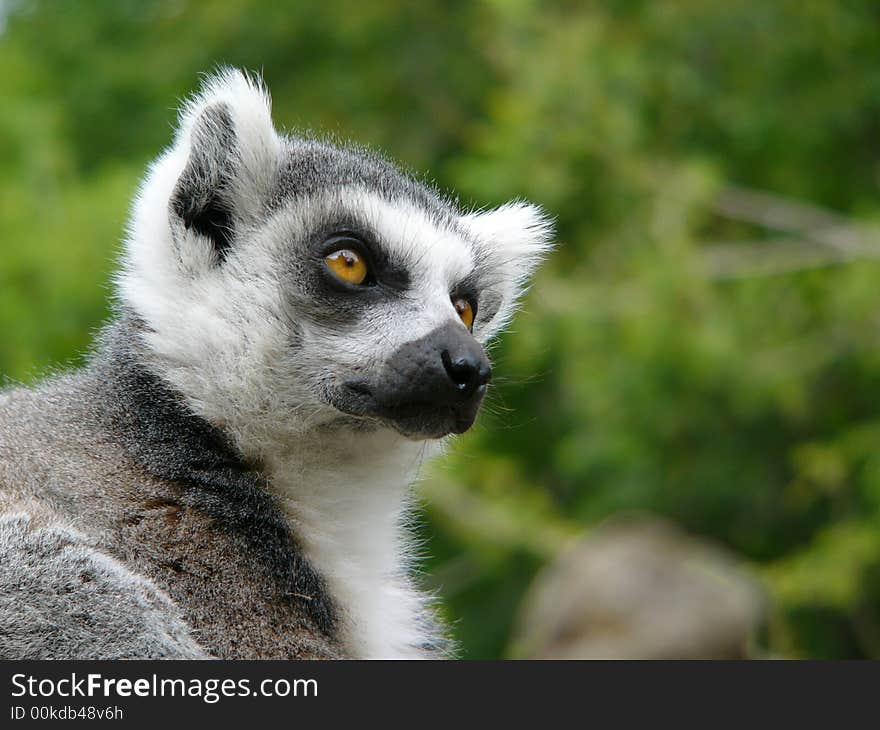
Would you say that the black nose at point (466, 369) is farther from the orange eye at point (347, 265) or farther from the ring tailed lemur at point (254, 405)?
the orange eye at point (347, 265)

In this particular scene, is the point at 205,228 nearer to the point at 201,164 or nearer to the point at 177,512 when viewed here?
the point at 201,164

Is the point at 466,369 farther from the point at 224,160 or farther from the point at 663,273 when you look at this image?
the point at 663,273

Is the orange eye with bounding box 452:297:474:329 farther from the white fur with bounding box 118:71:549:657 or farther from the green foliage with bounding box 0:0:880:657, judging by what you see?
the green foliage with bounding box 0:0:880:657

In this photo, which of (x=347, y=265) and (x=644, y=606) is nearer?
(x=347, y=265)

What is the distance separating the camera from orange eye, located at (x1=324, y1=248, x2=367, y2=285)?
3666 mm

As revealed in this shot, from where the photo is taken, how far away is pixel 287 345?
363 cm

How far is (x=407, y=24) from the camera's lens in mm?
13734

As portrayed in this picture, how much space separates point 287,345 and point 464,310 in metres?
0.73

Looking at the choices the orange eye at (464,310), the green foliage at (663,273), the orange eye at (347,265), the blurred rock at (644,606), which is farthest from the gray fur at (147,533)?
the blurred rock at (644,606)

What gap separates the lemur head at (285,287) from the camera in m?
3.53

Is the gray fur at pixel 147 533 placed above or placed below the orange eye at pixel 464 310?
below

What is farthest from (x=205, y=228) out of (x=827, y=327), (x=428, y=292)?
(x=827, y=327)

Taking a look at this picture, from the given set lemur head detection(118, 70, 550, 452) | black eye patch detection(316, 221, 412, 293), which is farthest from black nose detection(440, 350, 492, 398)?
black eye patch detection(316, 221, 412, 293)

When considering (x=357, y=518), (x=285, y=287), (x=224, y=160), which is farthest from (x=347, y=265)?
(x=357, y=518)
